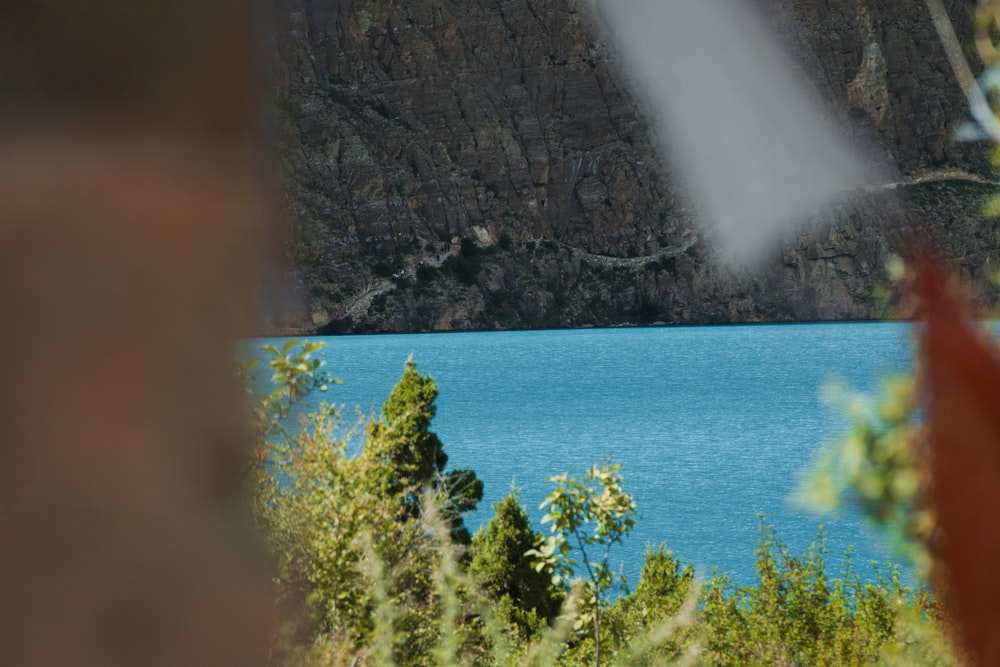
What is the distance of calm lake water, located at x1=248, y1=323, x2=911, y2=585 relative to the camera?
18672 millimetres

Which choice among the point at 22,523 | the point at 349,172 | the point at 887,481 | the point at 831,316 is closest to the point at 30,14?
the point at 22,523

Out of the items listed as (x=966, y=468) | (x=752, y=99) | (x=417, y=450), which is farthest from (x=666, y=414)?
(x=966, y=468)

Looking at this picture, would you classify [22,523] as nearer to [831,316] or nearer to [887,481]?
[887,481]

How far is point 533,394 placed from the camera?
4447cm

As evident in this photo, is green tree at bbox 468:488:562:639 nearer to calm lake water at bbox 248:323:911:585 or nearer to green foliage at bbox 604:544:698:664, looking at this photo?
green foliage at bbox 604:544:698:664

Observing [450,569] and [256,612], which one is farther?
[450,569]

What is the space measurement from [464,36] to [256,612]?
82.3m

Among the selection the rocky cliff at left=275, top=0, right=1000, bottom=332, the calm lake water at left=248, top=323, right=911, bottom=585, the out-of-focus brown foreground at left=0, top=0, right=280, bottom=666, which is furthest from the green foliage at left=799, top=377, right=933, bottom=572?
the rocky cliff at left=275, top=0, right=1000, bottom=332

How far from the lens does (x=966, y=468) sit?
325 millimetres

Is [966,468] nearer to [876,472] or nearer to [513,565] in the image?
[876,472]

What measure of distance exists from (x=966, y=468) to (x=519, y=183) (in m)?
79.8

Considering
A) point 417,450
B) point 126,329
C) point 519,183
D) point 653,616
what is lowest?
point 126,329

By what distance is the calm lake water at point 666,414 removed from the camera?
18672 mm

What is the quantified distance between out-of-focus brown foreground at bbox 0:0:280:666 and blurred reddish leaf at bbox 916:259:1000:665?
0.22 m
